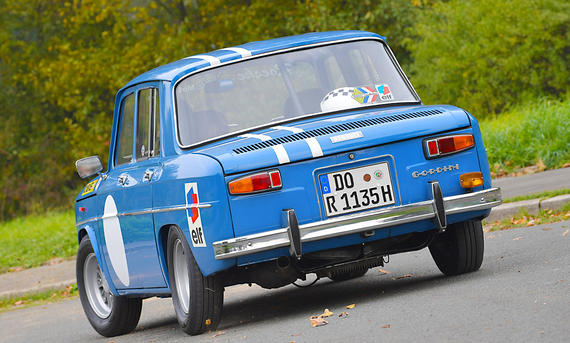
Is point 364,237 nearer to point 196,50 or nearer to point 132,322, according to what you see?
point 132,322

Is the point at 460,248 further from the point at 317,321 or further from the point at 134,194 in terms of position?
the point at 134,194

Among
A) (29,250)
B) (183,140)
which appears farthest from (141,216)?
(29,250)

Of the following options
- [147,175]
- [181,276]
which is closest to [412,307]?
[181,276]

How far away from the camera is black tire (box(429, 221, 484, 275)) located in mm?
7191

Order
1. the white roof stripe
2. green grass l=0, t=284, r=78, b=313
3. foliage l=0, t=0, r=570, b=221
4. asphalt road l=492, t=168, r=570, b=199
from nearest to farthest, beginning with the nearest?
the white roof stripe → asphalt road l=492, t=168, r=570, b=199 → green grass l=0, t=284, r=78, b=313 → foliage l=0, t=0, r=570, b=221

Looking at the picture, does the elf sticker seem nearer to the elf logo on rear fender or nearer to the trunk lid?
the trunk lid

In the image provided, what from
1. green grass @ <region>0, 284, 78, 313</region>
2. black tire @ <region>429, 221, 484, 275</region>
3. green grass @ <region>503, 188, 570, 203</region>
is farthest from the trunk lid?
green grass @ <region>0, 284, 78, 313</region>

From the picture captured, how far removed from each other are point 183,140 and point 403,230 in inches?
63.8

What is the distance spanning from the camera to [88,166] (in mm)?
8203

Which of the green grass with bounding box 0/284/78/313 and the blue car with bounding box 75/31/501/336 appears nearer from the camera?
the blue car with bounding box 75/31/501/336

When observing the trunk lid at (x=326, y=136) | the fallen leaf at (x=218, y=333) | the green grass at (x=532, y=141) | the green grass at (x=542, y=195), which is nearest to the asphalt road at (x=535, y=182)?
the green grass at (x=542, y=195)

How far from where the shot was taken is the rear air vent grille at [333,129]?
635 cm

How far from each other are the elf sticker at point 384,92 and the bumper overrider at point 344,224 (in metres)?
1.03

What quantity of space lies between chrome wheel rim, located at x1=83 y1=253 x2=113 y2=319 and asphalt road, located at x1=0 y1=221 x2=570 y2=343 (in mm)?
235
